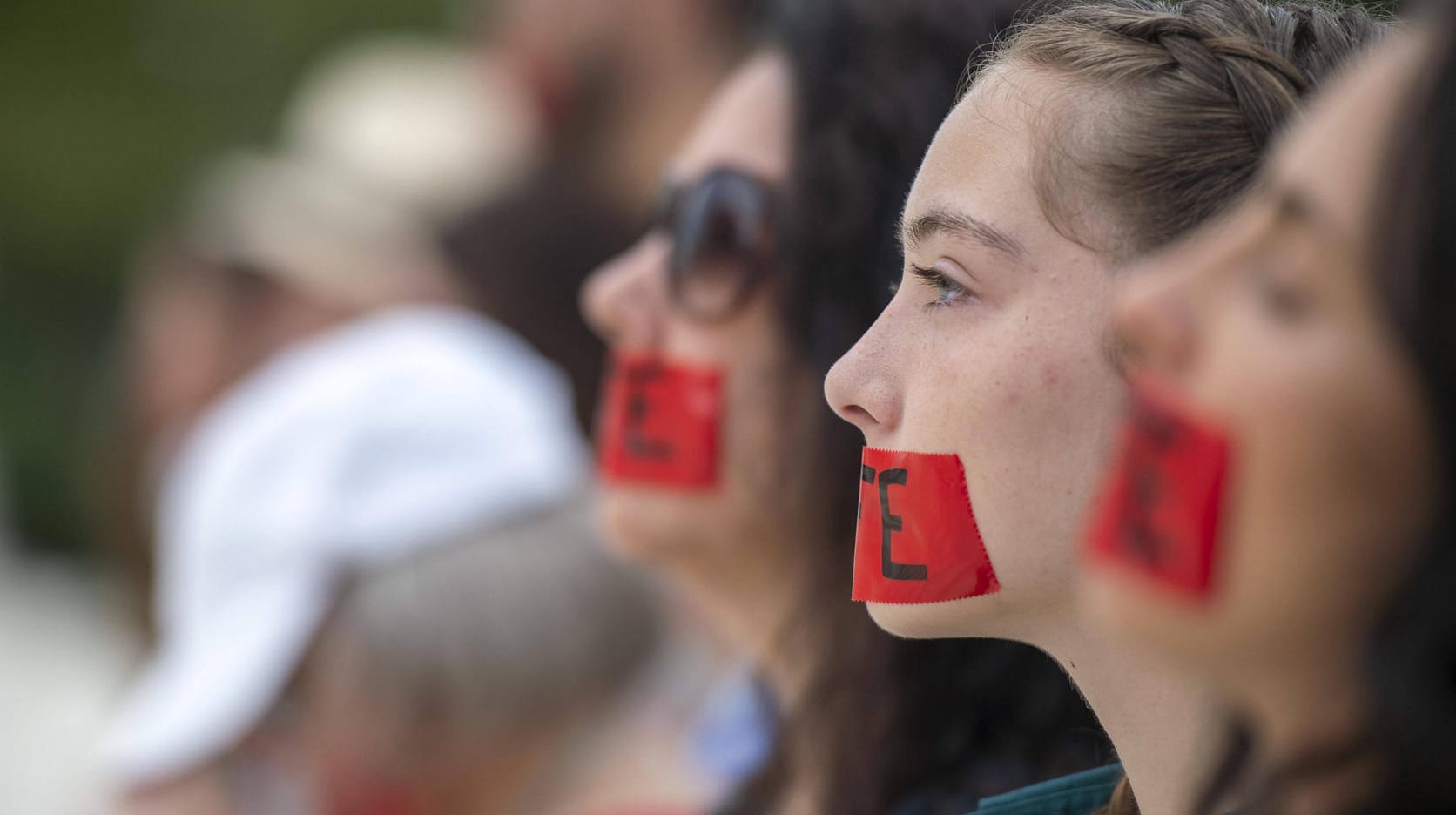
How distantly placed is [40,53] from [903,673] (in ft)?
23.4

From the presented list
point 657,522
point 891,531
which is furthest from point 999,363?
point 657,522

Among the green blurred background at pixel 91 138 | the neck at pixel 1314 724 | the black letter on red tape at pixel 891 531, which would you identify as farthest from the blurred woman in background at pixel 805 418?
the green blurred background at pixel 91 138

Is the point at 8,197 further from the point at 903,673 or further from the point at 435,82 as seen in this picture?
the point at 903,673

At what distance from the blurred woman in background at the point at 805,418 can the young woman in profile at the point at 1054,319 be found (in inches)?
17.7

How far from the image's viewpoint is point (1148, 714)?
1.25 m

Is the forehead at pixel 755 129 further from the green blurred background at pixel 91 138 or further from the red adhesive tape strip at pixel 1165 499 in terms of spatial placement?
the green blurred background at pixel 91 138

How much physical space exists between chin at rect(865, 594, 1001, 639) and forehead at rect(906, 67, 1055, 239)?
30cm

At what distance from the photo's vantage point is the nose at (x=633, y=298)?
1.95m

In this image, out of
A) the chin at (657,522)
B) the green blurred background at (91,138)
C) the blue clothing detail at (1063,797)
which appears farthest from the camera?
the green blurred background at (91,138)

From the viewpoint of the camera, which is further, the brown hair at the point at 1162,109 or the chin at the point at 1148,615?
the brown hair at the point at 1162,109

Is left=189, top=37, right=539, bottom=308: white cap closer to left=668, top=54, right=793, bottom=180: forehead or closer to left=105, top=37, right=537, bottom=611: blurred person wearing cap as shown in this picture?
left=105, top=37, right=537, bottom=611: blurred person wearing cap

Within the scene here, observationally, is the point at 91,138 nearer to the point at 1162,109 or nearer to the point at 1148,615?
the point at 1162,109

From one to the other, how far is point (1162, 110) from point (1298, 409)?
0.48 metres

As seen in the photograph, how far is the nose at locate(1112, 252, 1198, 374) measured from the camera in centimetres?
94
